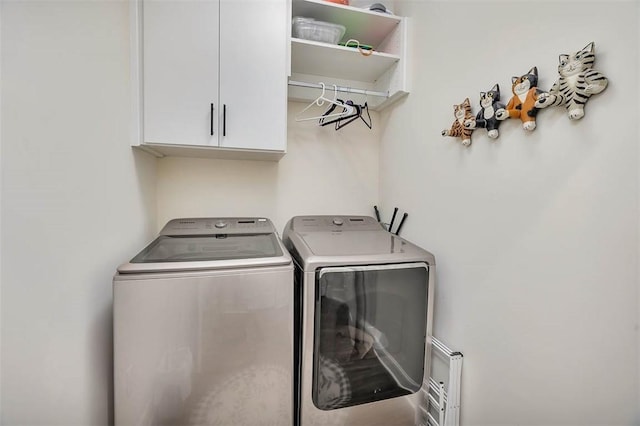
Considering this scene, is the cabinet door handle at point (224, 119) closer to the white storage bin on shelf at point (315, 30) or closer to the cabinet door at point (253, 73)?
the cabinet door at point (253, 73)

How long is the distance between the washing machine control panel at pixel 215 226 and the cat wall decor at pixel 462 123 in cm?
109

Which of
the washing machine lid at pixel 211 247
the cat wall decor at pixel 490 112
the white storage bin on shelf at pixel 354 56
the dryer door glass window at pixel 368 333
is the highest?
the white storage bin on shelf at pixel 354 56

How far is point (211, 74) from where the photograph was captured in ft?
4.35

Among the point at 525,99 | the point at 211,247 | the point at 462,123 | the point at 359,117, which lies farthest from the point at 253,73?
the point at 525,99

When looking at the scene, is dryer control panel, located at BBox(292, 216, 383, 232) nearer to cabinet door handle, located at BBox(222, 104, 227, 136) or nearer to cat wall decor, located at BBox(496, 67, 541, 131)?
cabinet door handle, located at BBox(222, 104, 227, 136)

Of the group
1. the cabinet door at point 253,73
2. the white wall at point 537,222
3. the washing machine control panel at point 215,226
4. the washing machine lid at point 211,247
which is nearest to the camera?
the white wall at point 537,222

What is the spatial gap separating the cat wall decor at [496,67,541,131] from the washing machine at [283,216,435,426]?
0.67m

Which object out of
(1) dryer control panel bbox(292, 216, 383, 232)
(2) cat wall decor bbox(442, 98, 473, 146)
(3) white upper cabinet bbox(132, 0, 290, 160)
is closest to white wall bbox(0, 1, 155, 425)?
(3) white upper cabinet bbox(132, 0, 290, 160)

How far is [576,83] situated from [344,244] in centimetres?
101

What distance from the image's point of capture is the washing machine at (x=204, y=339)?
0.94 m

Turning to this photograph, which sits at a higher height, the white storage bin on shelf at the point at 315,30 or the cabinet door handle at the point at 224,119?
the white storage bin on shelf at the point at 315,30

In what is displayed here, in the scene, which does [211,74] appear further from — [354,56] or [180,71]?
[354,56]

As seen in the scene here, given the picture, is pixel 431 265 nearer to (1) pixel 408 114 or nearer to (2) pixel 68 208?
(1) pixel 408 114

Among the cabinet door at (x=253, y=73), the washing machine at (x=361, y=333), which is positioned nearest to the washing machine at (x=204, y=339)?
the washing machine at (x=361, y=333)
